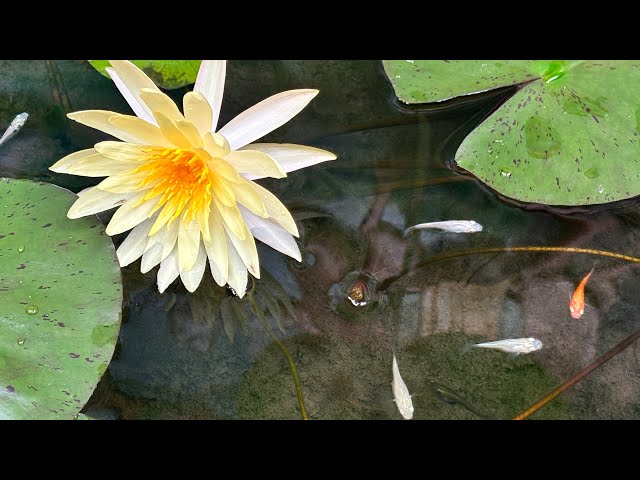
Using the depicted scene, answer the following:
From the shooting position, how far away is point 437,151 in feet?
6.88

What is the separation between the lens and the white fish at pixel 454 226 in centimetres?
201

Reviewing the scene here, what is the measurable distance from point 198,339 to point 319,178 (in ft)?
2.49

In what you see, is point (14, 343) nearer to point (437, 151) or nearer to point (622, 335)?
point (437, 151)

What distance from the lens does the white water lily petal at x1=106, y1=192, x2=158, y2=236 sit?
5.49ft

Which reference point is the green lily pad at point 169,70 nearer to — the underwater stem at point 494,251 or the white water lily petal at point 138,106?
the white water lily petal at point 138,106

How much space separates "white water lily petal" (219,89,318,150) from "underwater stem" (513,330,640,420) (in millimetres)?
1318

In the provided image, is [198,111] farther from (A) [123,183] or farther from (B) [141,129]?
(A) [123,183]

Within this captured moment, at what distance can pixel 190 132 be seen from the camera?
59.9 inches

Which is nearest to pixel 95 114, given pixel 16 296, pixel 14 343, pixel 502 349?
pixel 16 296

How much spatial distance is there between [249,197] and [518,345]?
109 centimetres

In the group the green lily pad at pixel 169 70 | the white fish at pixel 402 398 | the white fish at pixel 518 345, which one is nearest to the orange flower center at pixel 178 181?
the green lily pad at pixel 169 70

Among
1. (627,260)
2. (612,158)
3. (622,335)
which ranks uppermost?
(612,158)

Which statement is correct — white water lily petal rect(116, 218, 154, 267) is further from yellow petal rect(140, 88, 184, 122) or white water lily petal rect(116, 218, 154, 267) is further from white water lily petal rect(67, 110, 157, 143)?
yellow petal rect(140, 88, 184, 122)

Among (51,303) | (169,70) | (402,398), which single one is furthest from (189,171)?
(402,398)
